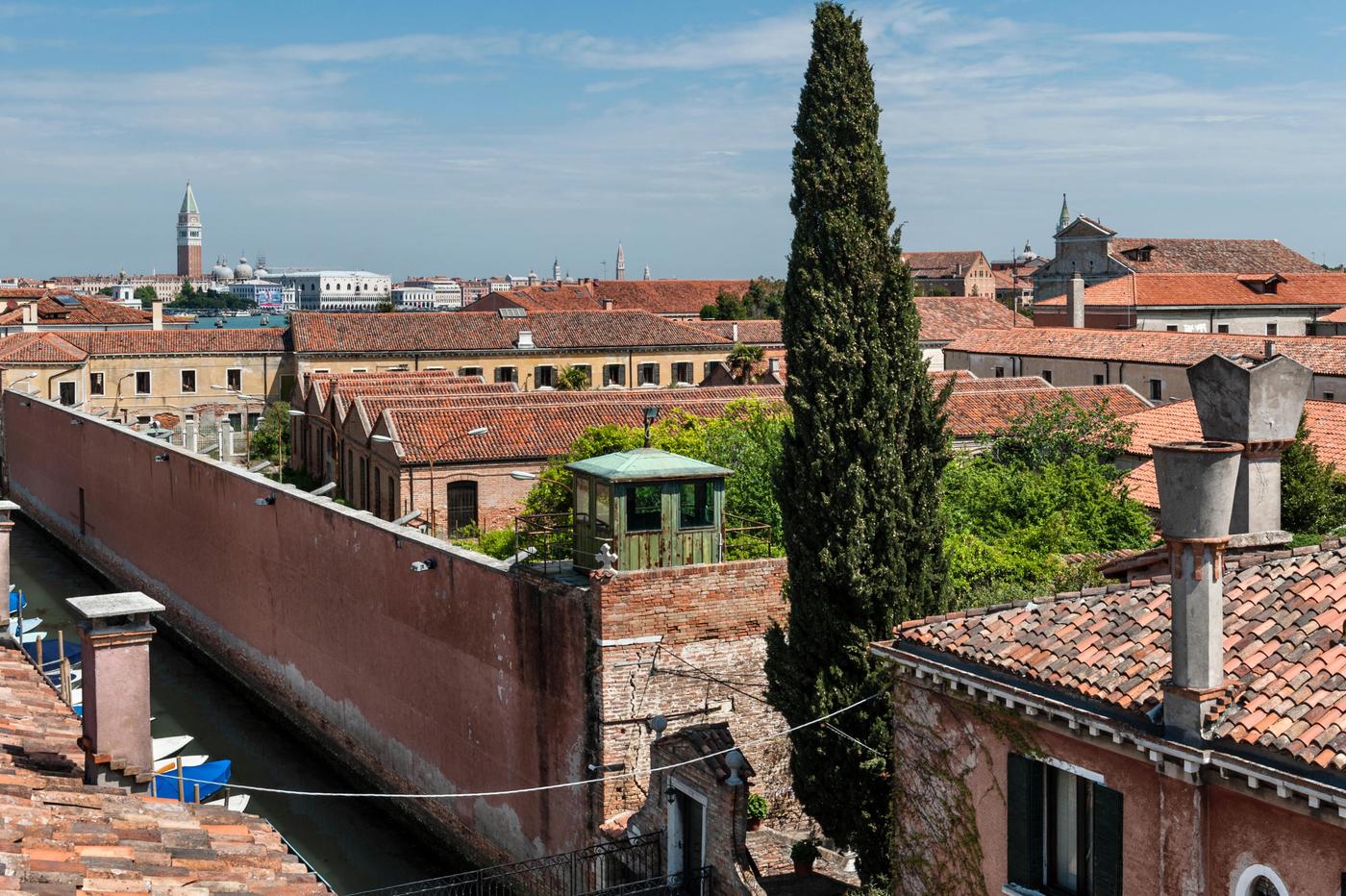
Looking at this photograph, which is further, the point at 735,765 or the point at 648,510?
the point at 648,510

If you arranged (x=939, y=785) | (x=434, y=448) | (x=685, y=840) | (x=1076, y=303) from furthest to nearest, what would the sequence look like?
1. (x=1076, y=303)
2. (x=434, y=448)
3. (x=685, y=840)
4. (x=939, y=785)

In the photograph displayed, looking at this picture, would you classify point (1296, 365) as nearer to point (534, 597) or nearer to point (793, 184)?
point (793, 184)

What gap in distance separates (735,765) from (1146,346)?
1340 inches

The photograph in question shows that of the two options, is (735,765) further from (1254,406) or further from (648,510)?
(1254,406)

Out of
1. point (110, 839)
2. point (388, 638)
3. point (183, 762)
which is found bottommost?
point (183, 762)

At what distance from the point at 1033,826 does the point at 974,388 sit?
25.1 metres

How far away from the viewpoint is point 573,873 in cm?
1606

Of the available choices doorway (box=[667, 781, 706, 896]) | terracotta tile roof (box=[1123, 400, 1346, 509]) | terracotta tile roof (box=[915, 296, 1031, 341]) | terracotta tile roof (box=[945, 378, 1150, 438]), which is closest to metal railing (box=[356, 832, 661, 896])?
doorway (box=[667, 781, 706, 896])

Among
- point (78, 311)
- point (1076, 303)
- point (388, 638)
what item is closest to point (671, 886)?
point (388, 638)

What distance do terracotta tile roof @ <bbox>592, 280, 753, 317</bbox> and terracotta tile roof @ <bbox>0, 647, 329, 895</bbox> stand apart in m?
74.1

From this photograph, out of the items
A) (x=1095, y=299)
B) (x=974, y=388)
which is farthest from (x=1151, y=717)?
(x=1095, y=299)

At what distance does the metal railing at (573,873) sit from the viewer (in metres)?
14.9

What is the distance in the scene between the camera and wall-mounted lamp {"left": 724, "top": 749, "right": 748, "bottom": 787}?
13312 millimetres

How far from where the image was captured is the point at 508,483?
3100 centimetres
